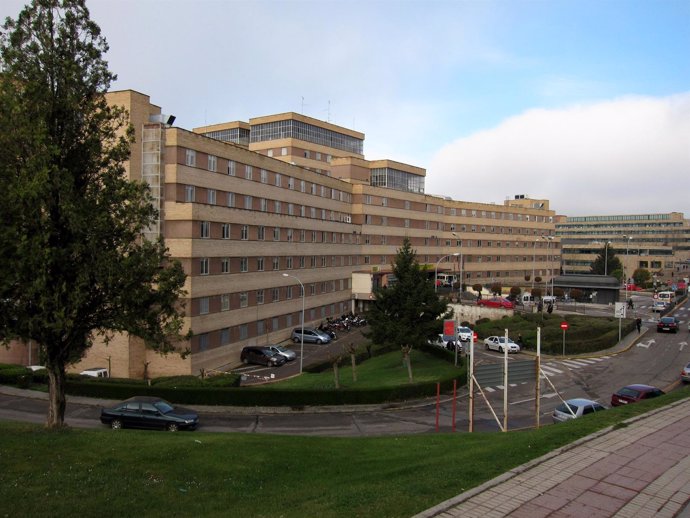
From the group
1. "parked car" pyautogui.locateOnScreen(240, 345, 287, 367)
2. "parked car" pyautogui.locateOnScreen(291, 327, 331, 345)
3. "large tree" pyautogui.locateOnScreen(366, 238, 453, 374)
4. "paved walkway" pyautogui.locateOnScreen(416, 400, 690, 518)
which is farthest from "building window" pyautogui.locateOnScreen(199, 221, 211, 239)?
"paved walkway" pyautogui.locateOnScreen(416, 400, 690, 518)

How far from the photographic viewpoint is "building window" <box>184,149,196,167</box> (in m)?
41.8

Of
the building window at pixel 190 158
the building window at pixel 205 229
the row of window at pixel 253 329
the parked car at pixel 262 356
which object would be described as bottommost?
the parked car at pixel 262 356

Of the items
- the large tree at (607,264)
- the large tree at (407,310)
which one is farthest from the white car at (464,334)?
the large tree at (607,264)

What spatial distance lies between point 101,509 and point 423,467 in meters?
7.02

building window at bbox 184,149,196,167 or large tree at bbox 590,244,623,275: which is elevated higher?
building window at bbox 184,149,196,167

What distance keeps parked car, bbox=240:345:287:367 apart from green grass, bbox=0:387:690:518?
88.1 feet

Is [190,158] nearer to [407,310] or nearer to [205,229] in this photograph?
[205,229]

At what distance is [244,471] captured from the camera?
13.5m

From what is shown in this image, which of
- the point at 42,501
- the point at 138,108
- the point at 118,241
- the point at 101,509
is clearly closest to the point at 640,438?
the point at 101,509

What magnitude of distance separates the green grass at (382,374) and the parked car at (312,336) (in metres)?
7.72

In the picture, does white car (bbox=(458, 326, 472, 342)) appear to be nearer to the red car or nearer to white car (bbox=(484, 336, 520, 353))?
white car (bbox=(484, 336, 520, 353))

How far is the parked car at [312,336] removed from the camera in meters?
53.3

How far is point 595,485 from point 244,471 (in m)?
7.98

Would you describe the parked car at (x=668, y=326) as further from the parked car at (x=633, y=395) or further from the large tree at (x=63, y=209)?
the large tree at (x=63, y=209)
